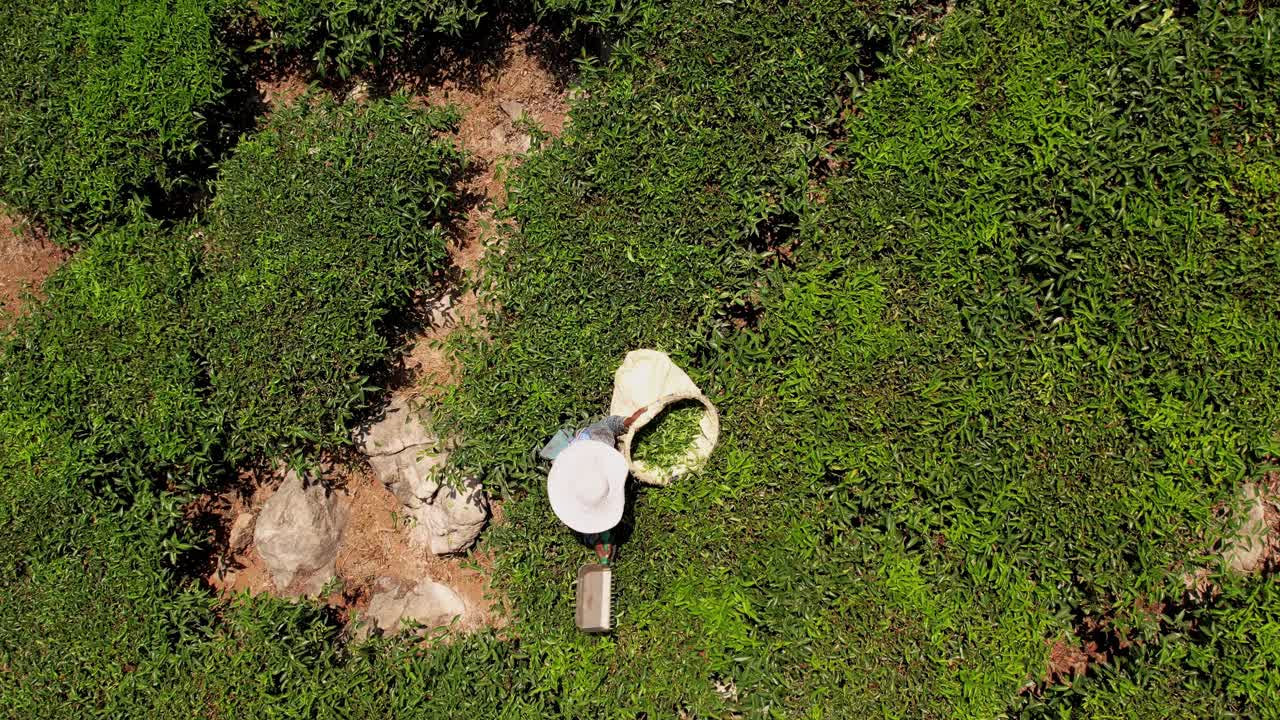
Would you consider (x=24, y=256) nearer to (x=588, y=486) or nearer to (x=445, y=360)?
(x=445, y=360)

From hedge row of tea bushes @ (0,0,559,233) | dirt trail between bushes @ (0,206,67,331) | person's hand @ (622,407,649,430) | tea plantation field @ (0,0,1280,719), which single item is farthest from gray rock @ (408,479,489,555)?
dirt trail between bushes @ (0,206,67,331)

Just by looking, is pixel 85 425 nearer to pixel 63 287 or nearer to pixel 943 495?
pixel 63 287

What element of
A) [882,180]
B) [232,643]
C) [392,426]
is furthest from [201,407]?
[882,180]

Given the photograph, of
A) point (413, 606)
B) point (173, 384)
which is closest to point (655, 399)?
point (413, 606)

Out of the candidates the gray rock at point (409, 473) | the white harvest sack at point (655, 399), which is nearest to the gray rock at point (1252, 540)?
the white harvest sack at point (655, 399)

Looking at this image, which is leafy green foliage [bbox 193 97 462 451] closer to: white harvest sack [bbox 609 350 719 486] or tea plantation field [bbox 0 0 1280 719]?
tea plantation field [bbox 0 0 1280 719]

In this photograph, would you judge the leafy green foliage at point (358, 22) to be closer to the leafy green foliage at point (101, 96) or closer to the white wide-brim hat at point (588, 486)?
the leafy green foliage at point (101, 96)
